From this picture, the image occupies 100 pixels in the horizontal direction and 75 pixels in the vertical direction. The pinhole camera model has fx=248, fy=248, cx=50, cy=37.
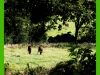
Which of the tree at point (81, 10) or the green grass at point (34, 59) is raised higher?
the tree at point (81, 10)

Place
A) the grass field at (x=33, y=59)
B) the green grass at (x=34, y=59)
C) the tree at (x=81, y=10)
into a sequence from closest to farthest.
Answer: the grass field at (x=33, y=59)
the green grass at (x=34, y=59)
the tree at (x=81, y=10)

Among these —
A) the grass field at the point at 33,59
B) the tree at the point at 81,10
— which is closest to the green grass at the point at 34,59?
the grass field at the point at 33,59

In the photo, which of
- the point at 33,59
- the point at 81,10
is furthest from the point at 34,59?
the point at 81,10

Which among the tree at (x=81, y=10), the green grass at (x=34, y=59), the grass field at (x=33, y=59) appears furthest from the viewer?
the tree at (x=81, y=10)

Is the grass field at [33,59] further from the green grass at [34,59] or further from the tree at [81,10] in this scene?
the tree at [81,10]

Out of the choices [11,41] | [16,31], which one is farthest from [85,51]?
[16,31]

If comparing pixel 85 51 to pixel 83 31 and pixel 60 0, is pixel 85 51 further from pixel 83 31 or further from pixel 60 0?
pixel 83 31

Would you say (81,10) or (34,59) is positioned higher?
(81,10)

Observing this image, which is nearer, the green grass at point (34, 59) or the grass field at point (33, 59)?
the grass field at point (33, 59)

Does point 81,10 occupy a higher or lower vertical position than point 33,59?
higher

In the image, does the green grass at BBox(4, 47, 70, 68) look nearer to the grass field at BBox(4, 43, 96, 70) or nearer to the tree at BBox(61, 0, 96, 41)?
the grass field at BBox(4, 43, 96, 70)

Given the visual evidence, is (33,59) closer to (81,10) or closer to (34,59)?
(34,59)

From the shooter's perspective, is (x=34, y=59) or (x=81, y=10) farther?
(x=81, y=10)

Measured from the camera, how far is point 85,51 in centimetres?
378
